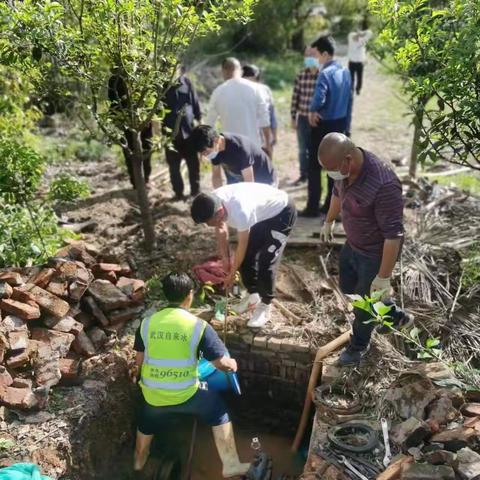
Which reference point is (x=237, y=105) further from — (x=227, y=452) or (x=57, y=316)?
(x=227, y=452)

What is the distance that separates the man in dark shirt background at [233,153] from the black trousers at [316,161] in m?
0.78

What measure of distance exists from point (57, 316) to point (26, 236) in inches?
42.3

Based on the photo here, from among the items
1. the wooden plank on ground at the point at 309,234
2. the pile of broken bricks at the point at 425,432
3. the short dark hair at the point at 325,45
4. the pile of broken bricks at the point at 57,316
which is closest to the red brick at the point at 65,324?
the pile of broken bricks at the point at 57,316

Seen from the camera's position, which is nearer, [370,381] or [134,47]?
[370,381]

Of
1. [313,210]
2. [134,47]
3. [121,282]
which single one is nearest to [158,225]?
[121,282]

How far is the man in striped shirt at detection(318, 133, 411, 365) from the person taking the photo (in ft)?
11.9

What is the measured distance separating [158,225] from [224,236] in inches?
80.5

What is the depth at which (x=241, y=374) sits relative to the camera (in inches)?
194

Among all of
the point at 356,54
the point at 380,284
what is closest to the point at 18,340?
the point at 380,284

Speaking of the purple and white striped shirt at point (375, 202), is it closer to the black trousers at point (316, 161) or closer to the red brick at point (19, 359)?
the black trousers at point (316, 161)

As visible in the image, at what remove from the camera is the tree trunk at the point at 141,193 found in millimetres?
5152

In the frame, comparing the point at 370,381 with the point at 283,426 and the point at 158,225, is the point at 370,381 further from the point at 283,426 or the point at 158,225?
the point at 158,225

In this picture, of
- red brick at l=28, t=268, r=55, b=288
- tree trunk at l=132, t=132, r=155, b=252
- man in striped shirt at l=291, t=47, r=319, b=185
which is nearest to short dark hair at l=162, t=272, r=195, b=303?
red brick at l=28, t=268, r=55, b=288

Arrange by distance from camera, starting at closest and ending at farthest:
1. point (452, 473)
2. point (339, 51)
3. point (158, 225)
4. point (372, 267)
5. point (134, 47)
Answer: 1. point (452, 473)
2. point (372, 267)
3. point (134, 47)
4. point (158, 225)
5. point (339, 51)
